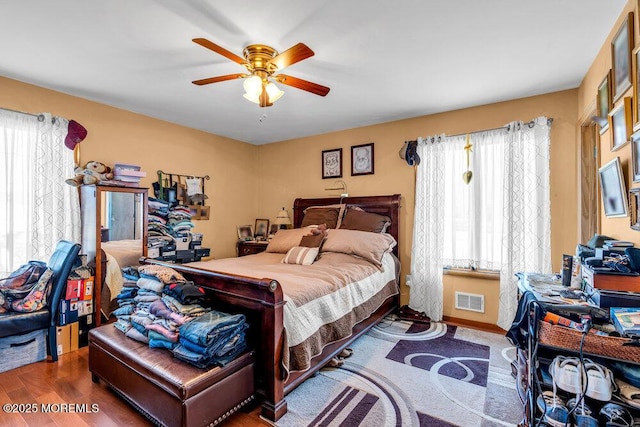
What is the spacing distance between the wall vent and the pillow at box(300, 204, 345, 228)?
1.66 metres

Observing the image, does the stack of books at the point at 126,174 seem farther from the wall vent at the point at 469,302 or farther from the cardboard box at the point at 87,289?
the wall vent at the point at 469,302

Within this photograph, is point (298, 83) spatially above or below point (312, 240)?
above

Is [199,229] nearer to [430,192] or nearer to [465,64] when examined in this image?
[430,192]

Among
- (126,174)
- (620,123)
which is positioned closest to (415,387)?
(620,123)

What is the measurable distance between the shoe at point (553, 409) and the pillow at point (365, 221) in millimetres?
2274

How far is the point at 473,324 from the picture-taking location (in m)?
3.34

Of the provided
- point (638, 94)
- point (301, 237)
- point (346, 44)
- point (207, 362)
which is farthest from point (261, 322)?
point (638, 94)

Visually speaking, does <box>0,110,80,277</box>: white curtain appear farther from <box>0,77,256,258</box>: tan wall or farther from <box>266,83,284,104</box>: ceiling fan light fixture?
<box>266,83,284,104</box>: ceiling fan light fixture

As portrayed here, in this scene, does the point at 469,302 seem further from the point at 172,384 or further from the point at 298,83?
the point at 172,384

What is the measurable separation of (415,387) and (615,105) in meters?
2.26

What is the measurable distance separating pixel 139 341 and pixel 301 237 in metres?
1.96

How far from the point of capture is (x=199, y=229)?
417 cm

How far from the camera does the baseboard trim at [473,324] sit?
3.21 m

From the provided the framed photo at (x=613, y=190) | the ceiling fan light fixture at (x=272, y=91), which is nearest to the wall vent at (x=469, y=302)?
the framed photo at (x=613, y=190)
